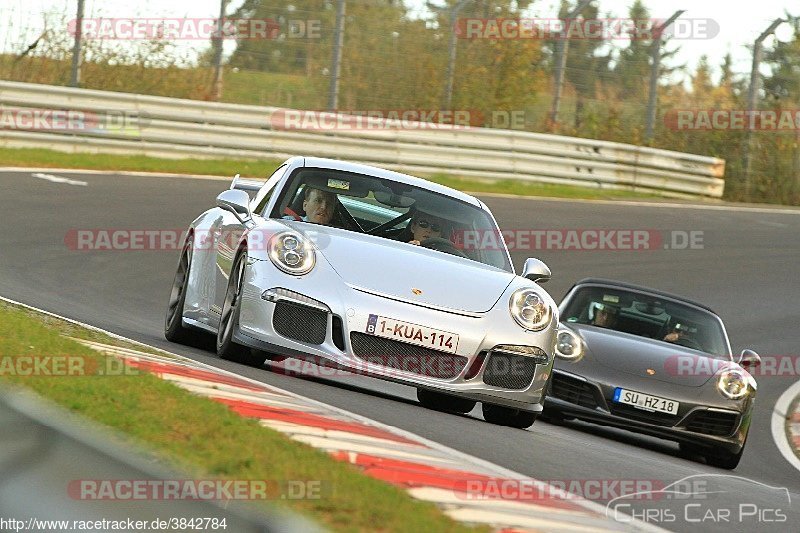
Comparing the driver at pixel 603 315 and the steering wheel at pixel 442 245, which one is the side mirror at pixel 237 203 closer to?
the steering wheel at pixel 442 245

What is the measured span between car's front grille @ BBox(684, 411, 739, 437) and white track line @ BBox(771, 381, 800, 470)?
2.00 ft

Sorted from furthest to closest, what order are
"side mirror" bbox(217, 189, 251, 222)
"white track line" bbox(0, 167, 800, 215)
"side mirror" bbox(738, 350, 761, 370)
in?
1. "white track line" bbox(0, 167, 800, 215)
2. "side mirror" bbox(738, 350, 761, 370)
3. "side mirror" bbox(217, 189, 251, 222)

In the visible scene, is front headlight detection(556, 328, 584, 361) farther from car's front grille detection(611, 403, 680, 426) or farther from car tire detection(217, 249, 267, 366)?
car tire detection(217, 249, 267, 366)

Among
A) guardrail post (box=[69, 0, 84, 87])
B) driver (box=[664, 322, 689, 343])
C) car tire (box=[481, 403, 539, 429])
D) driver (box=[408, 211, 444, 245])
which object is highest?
guardrail post (box=[69, 0, 84, 87])

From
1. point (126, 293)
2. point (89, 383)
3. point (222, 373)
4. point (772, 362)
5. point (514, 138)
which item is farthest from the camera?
point (514, 138)

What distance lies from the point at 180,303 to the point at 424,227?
73.3 inches

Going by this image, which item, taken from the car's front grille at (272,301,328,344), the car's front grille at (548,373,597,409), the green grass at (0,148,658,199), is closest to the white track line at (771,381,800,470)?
the car's front grille at (548,373,597,409)

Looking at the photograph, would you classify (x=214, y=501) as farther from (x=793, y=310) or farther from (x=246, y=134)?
(x=246, y=134)

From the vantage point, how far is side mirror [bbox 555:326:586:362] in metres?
10.1

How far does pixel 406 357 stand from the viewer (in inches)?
308

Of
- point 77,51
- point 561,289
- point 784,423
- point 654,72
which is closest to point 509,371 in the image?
point 784,423

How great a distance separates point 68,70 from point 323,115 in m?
4.08

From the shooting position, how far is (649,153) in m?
26.0

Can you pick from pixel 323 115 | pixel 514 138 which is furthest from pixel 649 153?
pixel 323 115
